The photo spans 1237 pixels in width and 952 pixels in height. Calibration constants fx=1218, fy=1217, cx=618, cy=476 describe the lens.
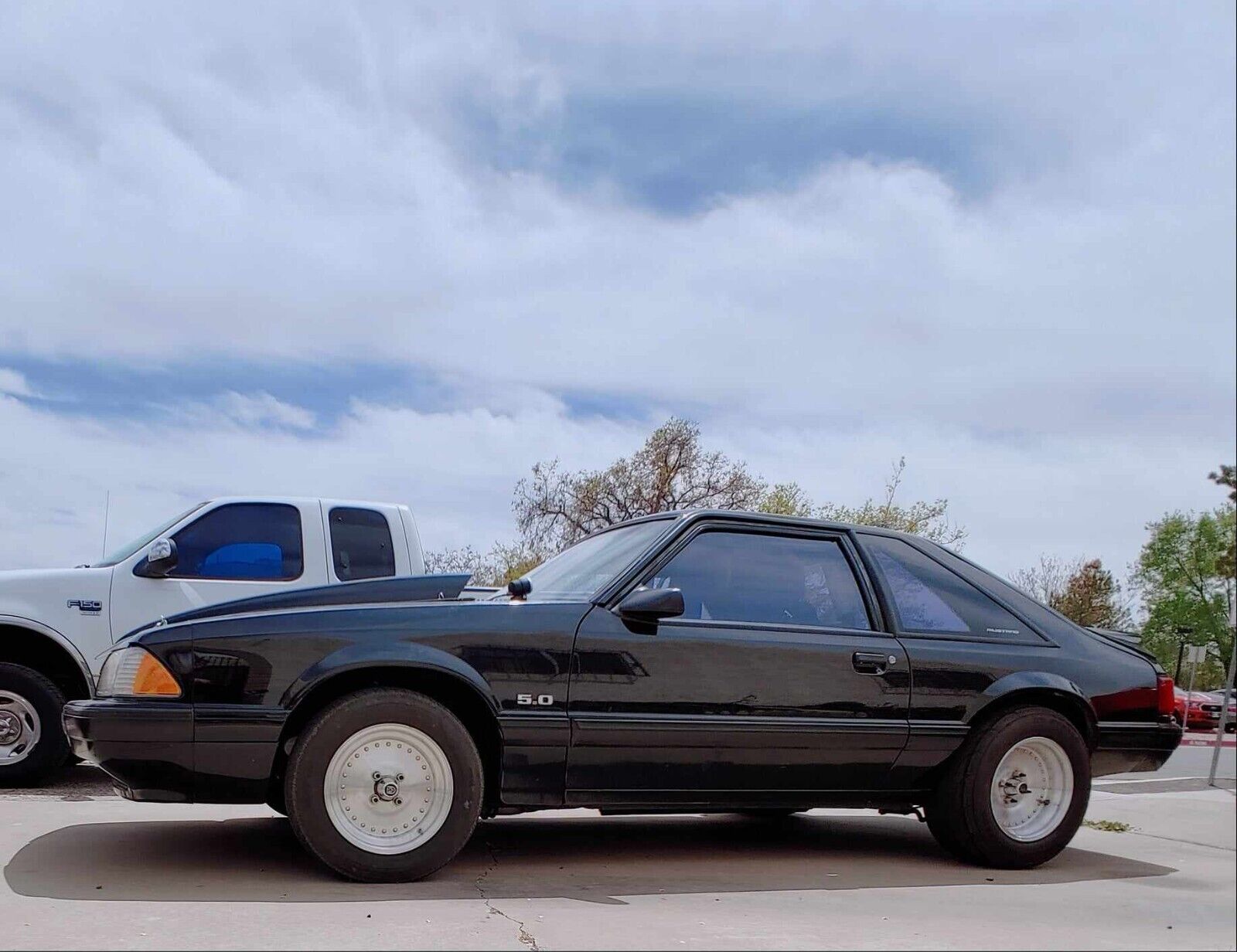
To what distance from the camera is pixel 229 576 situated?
8109 millimetres

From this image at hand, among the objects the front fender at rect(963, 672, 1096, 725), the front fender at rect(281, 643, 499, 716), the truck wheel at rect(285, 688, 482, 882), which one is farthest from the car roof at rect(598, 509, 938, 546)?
the truck wheel at rect(285, 688, 482, 882)

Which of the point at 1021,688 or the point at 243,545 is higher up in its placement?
the point at 243,545

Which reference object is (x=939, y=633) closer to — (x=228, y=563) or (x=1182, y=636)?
(x=1182, y=636)

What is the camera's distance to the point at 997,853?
17.2 ft

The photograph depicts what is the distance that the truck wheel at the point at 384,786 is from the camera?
444 centimetres

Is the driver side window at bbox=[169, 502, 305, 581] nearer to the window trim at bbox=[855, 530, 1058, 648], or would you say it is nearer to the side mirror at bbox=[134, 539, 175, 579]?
the side mirror at bbox=[134, 539, 175, 579]

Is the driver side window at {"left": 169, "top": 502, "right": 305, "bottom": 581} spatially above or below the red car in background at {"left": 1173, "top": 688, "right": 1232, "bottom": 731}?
above

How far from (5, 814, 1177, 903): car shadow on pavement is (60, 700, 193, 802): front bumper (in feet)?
1.15

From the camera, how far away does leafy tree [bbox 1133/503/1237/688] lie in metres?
2.78

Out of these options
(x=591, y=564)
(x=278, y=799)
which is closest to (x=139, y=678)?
(x=278, y=799)

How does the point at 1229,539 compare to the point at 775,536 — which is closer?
the point at 1229,539

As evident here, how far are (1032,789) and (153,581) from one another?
18.2 ft

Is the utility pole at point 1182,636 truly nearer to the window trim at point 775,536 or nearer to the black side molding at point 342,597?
the window trim at point 775,536

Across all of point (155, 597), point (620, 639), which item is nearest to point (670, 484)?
point (155, 597)
